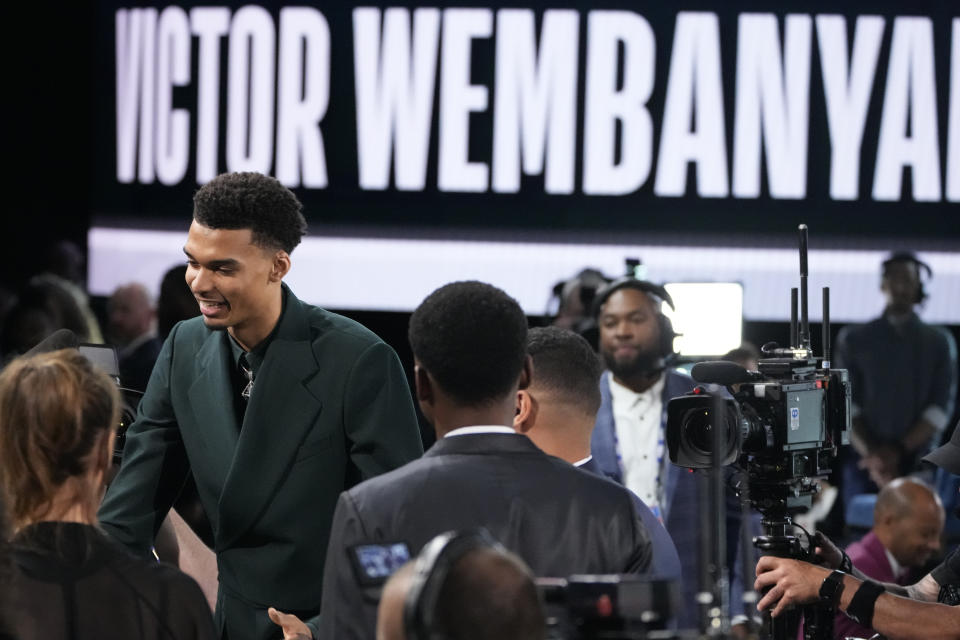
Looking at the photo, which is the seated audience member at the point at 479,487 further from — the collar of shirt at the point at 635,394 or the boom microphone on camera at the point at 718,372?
the collar of shirt at the point at 635,394

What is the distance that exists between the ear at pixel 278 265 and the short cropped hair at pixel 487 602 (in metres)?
1.46

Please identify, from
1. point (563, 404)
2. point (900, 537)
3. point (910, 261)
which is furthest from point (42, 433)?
point (910, 261)

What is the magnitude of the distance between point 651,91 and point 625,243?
0.82 m


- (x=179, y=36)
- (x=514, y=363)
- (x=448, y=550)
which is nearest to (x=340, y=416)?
(x=514, y=363)

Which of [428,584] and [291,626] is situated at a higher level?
[428,584]

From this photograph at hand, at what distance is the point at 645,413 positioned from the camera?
15.8 feet

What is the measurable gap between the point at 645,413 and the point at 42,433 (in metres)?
3.09

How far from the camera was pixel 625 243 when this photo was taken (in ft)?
24.2

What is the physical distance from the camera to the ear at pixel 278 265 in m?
2.77

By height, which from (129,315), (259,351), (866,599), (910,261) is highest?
(910,261)

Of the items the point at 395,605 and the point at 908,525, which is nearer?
the point at 395,605

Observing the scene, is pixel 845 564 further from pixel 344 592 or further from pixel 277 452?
pixel 344 592

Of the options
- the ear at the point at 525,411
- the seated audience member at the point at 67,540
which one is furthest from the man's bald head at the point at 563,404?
the seated audience member at the point at 67,540

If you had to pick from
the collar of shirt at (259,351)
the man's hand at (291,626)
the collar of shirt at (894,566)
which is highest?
the collar of shirt at (259,351)
